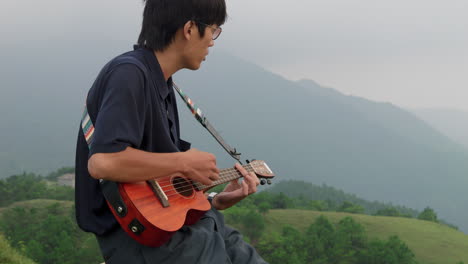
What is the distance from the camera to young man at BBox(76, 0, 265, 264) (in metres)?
2.25

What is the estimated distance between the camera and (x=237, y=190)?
12.1ft

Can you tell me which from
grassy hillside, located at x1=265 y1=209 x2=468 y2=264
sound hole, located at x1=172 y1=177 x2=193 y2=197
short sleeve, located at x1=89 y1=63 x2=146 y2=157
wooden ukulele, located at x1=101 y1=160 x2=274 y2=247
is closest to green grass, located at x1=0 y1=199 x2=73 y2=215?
grassy hillside, located at x1=265 y1=209 x2=468 y2=264

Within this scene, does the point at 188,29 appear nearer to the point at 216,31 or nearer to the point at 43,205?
the point at 216,31

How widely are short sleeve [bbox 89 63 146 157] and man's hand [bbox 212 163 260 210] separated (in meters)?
1.46

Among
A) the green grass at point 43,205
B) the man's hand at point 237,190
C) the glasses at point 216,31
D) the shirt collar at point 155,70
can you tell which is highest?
the glasses at point 216,31

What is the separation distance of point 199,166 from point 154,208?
41 cm

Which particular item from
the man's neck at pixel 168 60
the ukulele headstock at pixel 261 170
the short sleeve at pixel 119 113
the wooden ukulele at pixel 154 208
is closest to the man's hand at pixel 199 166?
the wooden ukulele at pixel 154 208

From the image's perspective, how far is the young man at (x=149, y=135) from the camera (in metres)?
2.25

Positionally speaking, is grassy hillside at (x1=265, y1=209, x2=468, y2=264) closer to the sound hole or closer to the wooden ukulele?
the sound hole

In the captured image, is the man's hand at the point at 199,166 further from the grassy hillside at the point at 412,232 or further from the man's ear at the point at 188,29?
the grassy hillside at the point at 412,232

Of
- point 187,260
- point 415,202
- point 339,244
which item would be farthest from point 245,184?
point 415,202

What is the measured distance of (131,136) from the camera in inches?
89.2

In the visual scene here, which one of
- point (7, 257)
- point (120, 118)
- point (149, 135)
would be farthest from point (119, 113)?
point (7, 257)

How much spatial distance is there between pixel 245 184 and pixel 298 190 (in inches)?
3736
